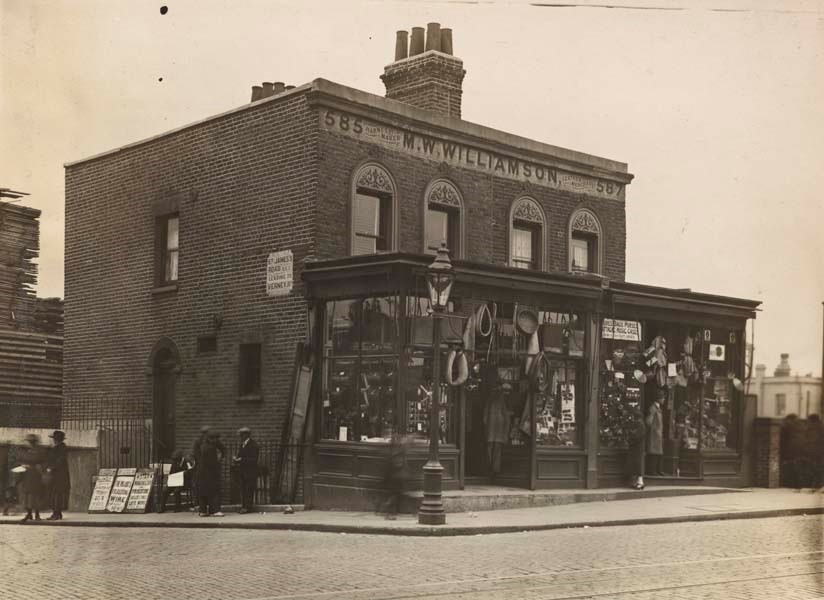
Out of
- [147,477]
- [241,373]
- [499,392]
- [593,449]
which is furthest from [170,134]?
[593,449]

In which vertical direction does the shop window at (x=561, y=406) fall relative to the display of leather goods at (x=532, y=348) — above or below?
below

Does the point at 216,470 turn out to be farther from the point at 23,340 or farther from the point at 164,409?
the point at 23,340

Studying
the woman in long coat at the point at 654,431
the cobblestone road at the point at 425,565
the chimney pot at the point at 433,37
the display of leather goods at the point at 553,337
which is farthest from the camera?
the chimney pot at the point at 433,37

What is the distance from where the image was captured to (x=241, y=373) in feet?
69.4

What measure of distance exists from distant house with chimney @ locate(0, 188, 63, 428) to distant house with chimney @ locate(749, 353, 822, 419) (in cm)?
1748

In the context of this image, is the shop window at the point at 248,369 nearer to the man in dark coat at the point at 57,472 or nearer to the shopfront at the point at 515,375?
the shopfront at the point at 515,375

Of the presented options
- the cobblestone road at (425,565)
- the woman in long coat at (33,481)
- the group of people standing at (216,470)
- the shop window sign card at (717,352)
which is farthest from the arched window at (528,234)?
the woman in long coat at (33,481)

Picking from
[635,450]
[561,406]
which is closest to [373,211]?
[561,406]

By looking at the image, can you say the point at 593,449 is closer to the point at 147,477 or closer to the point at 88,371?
the point at 147,477

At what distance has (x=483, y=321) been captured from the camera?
2005 cm

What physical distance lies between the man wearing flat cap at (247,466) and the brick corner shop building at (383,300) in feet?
3.26

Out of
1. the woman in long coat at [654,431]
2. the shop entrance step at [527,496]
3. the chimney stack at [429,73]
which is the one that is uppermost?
the chimney stack at [429,73]

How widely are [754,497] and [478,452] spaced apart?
567cm

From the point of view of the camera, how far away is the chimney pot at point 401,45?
2338 centimetres
